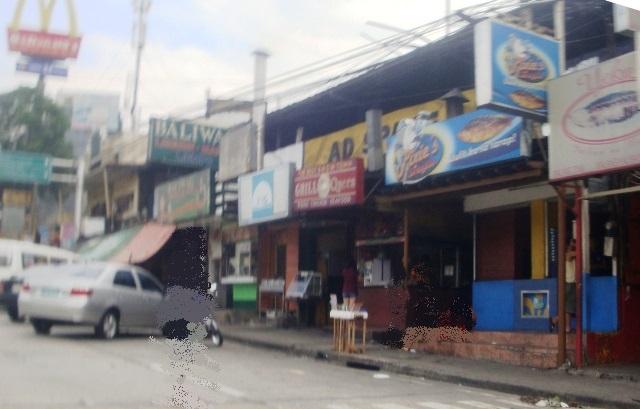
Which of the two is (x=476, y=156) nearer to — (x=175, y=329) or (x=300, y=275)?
(x=300, y=275)

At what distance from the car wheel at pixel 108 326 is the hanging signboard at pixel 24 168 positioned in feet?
3.65

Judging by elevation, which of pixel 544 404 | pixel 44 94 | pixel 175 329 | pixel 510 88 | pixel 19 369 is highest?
pixel 510 88

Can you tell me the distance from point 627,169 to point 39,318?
651 centimetres

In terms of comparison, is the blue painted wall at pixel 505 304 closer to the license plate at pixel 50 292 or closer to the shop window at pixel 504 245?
the shop window at pixel 504 245

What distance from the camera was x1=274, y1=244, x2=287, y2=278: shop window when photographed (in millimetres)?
15697

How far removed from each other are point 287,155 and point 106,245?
1316 cm

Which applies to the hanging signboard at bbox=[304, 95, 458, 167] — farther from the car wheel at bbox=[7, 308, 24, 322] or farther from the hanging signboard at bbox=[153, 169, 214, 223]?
the car wheel at bbox=[7, 308, 24, 322]

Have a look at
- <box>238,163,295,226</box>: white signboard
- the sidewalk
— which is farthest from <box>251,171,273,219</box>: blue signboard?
the sidewalk

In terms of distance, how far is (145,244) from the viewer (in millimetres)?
3365

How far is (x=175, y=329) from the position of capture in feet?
10.4

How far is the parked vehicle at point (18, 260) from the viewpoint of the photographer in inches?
120

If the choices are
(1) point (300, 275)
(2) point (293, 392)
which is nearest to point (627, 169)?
(2) point (293, 392)

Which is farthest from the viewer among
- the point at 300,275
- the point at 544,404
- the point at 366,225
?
the point at 300,275

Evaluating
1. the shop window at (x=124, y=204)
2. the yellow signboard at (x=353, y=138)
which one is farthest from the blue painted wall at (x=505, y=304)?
the shop window at (x=124, y=204)
